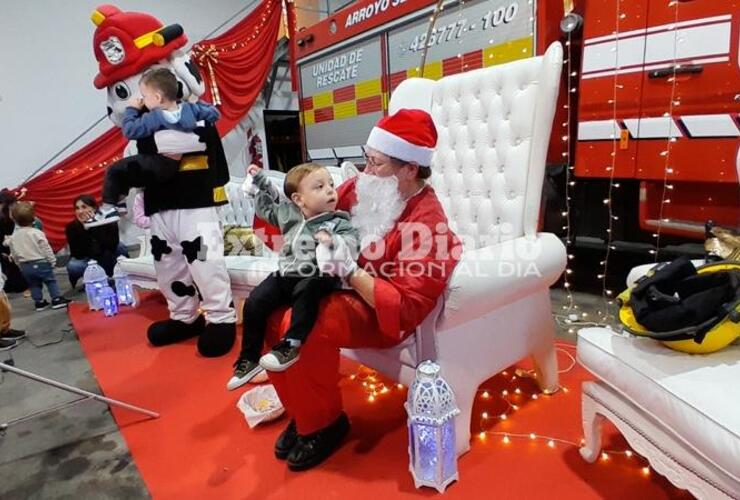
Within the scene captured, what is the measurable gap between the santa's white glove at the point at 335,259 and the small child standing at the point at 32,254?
10.5 feet

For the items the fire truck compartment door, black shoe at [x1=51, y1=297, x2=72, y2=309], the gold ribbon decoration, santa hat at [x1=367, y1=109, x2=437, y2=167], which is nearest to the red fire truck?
the fire truck compartment door

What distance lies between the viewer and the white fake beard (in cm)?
141

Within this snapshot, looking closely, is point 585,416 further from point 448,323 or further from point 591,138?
point 591,138

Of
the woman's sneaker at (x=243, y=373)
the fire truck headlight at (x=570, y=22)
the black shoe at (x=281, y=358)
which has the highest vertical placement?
the fire truck headlight at (x=570, y=22)

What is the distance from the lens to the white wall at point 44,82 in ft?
15.2

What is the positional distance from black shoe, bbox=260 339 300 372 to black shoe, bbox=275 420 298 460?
0.39m

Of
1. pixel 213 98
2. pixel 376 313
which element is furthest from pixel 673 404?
pixel 213 98

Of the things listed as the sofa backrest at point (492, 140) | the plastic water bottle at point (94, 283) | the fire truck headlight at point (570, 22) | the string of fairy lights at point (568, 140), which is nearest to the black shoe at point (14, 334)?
the plastic water bottle at point (94, 283)

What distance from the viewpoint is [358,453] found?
154cm

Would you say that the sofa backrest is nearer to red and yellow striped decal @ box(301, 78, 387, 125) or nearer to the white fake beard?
the white fake beard

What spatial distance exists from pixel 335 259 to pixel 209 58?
15.8ft

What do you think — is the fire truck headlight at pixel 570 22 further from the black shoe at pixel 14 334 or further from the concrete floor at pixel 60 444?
the black shoe at pixel 14 334

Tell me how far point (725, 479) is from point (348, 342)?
0.92m

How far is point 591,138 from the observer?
269 cm
